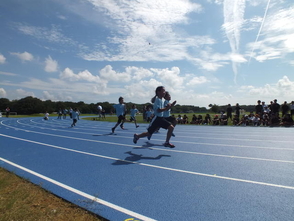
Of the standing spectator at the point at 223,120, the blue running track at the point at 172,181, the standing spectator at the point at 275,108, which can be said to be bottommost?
the blue running track at the point at 172,181

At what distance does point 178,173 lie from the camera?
4215 mm

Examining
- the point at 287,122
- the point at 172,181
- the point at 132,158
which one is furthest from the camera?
the point at 287,122

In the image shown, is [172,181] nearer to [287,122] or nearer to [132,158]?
[132,158]

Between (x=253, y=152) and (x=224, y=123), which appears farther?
(x=224, y=123)

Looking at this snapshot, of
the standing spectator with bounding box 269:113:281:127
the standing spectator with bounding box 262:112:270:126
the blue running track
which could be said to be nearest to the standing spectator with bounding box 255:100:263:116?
the standing spectator with bounding box 262:112:270:126

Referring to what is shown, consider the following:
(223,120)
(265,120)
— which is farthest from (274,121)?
(223,120)

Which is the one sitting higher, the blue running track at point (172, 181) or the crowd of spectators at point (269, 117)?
the crowd of spectators at point (269, 117)

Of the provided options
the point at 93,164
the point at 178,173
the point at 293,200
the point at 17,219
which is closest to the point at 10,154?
the point at 93,164

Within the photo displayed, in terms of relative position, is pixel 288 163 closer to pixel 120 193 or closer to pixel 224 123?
pixel 120 193

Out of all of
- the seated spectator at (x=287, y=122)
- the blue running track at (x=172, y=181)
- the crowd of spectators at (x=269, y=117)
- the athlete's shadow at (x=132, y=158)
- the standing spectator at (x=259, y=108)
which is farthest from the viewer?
the standing spectator at (x=259, y=108)

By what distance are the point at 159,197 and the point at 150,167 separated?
5.20 feet

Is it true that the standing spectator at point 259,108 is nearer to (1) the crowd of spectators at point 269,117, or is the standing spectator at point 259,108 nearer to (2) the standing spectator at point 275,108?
(1) the crowd of spectators at point 269,117

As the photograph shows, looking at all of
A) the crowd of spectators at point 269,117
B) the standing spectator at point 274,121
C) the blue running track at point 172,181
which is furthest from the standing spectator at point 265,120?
the blue running track at point 172,181

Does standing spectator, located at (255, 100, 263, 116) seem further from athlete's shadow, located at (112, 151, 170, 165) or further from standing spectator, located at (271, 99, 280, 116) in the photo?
athlete's shadow, located at (112, 151, 170, 165)
